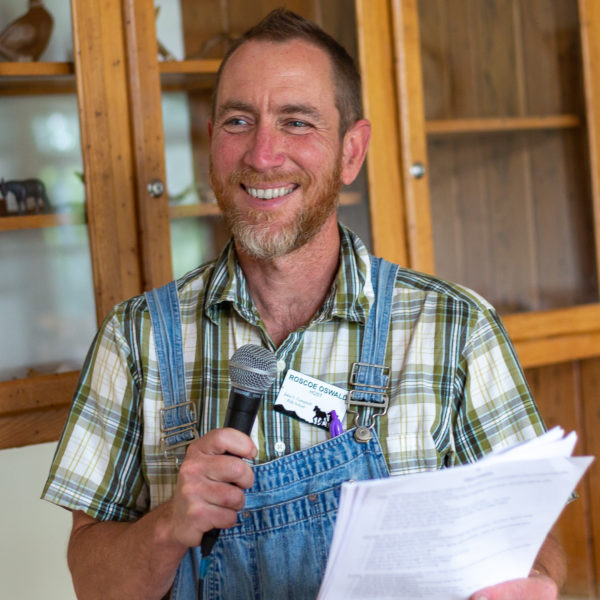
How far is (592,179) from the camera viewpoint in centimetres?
194

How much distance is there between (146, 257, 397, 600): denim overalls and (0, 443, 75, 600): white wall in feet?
1.99

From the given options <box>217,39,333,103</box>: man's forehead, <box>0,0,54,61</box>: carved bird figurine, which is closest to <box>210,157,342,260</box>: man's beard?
<box>217,39,333,103</box>: man's forehead

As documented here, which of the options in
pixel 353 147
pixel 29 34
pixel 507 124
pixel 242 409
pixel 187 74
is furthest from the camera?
pixel 507 124

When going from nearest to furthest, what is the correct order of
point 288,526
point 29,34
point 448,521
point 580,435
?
1. point 448,521
2. point 288,526
3. point 29,34
4. point 580,435

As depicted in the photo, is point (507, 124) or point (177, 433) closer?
point (177, 433)

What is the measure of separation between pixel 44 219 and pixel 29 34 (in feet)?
→ 1.12

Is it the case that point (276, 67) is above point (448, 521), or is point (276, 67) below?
above

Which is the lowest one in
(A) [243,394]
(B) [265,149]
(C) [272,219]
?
(A) [243,394]

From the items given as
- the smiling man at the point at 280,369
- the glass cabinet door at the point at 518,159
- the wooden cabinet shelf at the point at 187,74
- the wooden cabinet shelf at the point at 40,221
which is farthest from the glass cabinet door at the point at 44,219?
the glass cabinet door at the point at 518,159

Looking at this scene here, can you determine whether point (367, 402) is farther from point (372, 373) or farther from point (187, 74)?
point (187, 74)

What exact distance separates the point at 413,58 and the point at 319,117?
1.92 ft

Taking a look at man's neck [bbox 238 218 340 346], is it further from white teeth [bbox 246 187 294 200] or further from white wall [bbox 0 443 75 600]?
white wall [bbox 0 443 75 600]

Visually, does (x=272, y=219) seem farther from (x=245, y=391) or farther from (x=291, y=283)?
(x=245, y=391)

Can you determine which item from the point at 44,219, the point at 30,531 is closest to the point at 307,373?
the point at 44,219
